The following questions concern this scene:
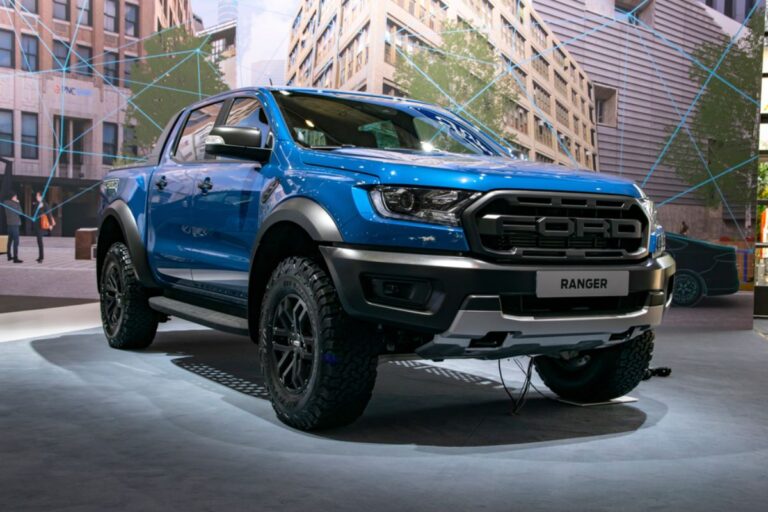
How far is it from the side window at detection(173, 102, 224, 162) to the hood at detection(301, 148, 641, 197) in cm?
148

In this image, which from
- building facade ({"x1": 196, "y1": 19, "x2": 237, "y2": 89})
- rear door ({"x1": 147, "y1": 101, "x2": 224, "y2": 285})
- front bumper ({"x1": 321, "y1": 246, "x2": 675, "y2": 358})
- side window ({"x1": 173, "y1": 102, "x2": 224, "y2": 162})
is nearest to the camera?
front bumper ({"x1": 321, "y1": 246, "x2": 675, "y2": 358})

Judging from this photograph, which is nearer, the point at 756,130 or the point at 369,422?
the point at 369,422

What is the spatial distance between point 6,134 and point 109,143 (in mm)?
1629

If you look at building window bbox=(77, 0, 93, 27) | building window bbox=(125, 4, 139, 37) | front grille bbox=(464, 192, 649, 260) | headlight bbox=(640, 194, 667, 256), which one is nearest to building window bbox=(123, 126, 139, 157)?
building window bbox=(125, 4, 139, 37)

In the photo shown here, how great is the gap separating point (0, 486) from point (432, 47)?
870 cm

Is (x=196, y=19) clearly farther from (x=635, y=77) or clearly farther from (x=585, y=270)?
(x=585, y=270)

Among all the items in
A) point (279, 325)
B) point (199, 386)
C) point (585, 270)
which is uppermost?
point (585, 270)

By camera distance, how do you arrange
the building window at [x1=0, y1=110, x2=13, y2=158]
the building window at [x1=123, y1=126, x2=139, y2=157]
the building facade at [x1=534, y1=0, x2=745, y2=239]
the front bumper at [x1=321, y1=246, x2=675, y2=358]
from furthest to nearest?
the building window at [x1=123, y1=126, x2=139, y2=157]
the building window at [x1=0, y1=110, x2=13, y2=158]
the building facade at [x1=534, y1=0, x2=745, y2=239]
the front bumper at [x1=321, y1=246, x2=675, y2=358]

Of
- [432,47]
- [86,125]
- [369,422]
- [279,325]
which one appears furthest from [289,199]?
[86,125]

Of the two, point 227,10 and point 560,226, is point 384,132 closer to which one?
point 560,226

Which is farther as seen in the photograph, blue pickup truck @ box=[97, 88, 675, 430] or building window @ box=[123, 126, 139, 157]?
building window @ box=[123, 126, 139, 157]

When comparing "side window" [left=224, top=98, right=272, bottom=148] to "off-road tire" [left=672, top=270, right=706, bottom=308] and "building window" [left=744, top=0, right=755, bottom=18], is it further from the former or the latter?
"building window" [left=744, top=0, right=755, bottom=18]

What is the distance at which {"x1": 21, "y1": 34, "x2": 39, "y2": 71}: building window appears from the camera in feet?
38.0

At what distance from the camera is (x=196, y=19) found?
452 inches
